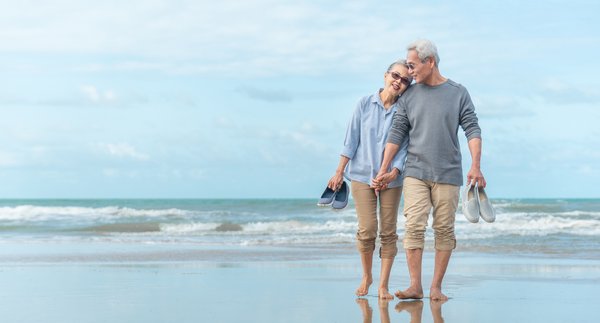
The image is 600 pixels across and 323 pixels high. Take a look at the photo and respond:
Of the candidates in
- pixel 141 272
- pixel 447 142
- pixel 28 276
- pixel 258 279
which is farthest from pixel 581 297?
pixel 28 276

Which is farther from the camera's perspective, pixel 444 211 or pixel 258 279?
pixel 258 279

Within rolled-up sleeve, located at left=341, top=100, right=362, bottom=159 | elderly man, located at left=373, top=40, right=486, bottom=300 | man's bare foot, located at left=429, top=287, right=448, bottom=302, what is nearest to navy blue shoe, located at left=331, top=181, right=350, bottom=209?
rolled-up sleeve, located at left=341, top=100, right=362, bottom=159

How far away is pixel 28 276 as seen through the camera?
24.3ft

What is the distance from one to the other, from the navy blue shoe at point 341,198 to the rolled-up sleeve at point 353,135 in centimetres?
21

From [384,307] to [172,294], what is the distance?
5.22 ft

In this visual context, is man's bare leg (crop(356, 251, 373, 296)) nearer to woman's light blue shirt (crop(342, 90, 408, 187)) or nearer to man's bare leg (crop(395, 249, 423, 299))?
man's bare leg (crop(395, 249, 423, 299))

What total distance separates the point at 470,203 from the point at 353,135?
3.08 ft

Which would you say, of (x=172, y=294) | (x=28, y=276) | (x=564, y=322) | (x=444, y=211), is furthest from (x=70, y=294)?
(x=564, y=322)

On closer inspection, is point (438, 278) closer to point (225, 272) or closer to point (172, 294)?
point (172, 294)

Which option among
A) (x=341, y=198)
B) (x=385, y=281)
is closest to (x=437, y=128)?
(x=341, y=198)

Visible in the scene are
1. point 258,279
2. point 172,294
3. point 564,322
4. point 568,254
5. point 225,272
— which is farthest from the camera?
point 568,254

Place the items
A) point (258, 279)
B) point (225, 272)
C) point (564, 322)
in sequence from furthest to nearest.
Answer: point (225, 272) → point (258, 279) → point (564, 322)

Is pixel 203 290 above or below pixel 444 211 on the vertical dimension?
below

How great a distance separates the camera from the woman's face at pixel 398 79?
5.55m
